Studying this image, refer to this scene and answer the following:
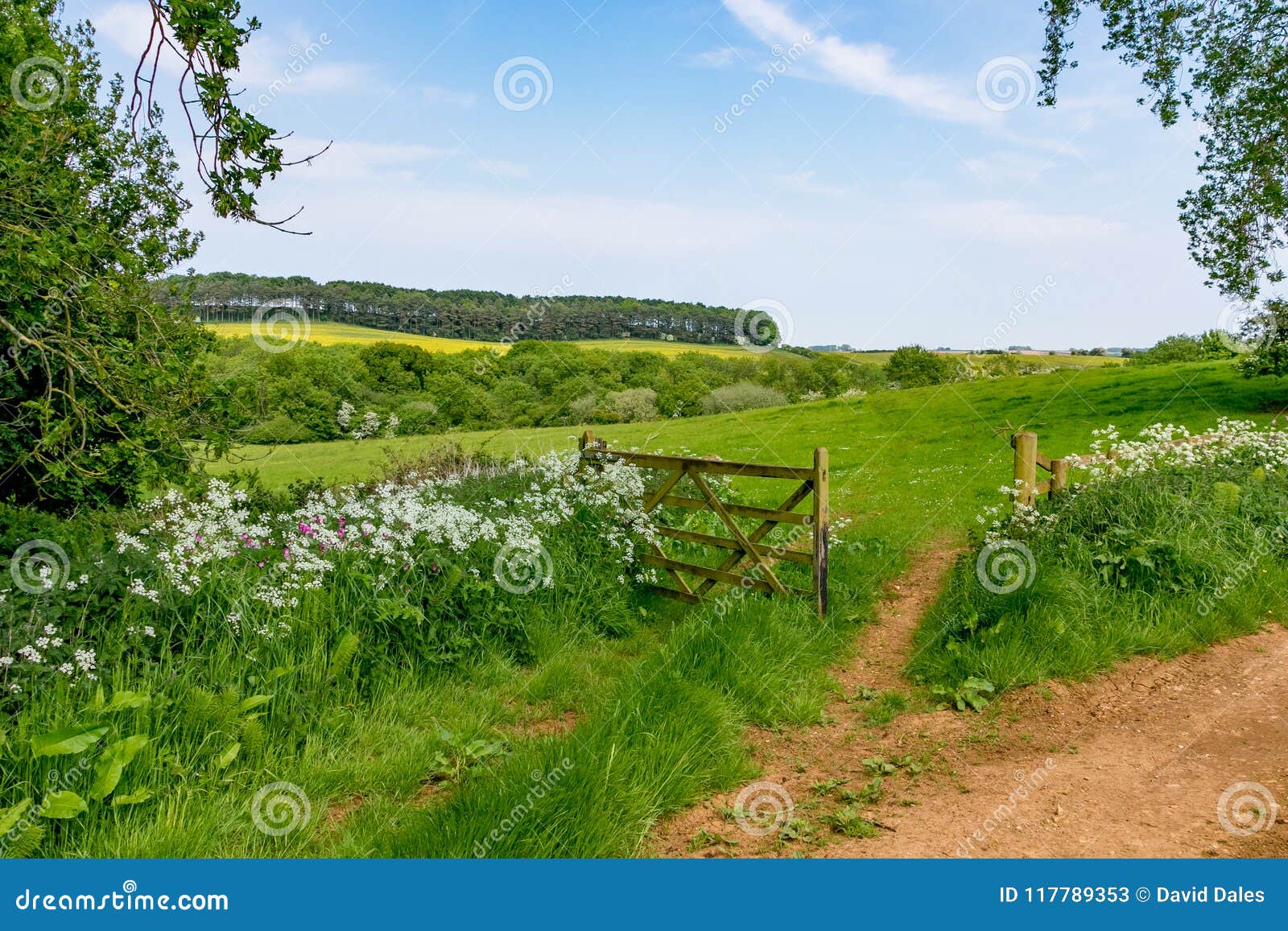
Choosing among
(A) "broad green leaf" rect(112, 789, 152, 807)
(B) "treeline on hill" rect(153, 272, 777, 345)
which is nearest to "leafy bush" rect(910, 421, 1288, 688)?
(A) "broad green leaf" rect(112, 789, 152, 807)

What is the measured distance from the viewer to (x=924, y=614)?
325 inches

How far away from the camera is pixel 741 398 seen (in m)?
37.5

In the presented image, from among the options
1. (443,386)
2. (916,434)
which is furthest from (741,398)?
(443,386)

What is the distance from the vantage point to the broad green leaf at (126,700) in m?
4.52

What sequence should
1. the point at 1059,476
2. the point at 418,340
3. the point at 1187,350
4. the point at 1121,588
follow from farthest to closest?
the point at 1187,350, the point at 418,340, the point at 1059,476, the point at 1121,588

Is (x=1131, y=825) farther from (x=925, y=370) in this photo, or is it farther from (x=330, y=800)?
(x=925, y=370)

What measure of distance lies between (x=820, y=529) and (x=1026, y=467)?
9.28 feet

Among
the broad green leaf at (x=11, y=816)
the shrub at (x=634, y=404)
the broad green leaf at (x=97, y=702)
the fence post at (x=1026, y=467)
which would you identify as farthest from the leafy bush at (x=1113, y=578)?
the shrub at (x=634, y=404)

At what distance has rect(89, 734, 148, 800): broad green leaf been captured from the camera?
13.4 ft

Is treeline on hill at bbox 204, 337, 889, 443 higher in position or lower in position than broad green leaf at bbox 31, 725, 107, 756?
higher

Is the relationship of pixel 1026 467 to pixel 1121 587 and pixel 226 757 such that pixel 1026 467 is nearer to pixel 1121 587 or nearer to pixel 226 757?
pixel 1121 587

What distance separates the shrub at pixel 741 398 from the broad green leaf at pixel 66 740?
3142 centimetres

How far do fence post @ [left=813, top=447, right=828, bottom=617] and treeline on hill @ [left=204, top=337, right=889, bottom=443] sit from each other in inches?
327

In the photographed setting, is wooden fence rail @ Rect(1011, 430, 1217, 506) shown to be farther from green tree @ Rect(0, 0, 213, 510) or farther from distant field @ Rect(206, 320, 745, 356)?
distant field @ Rect(206, 320, 745, 356)
